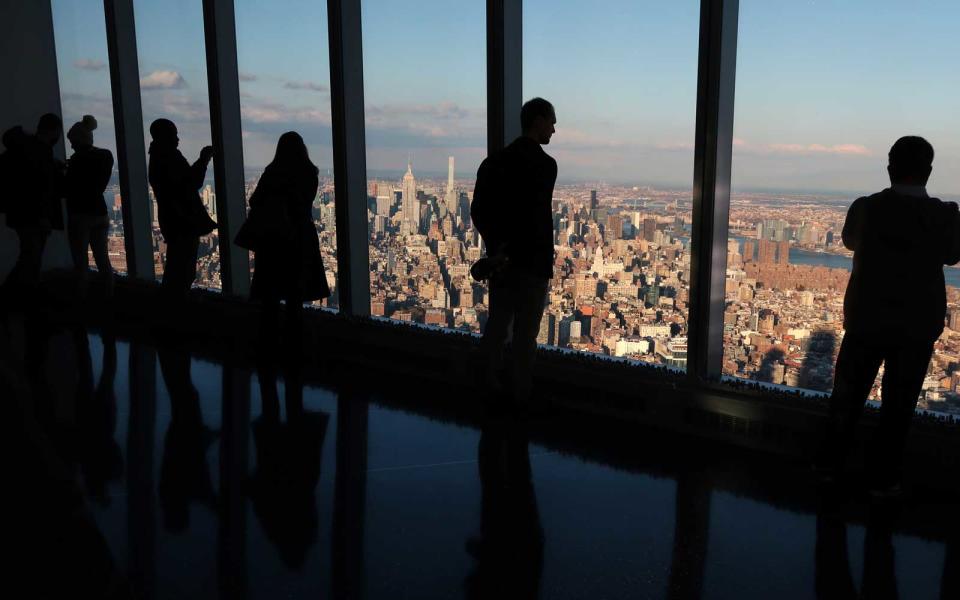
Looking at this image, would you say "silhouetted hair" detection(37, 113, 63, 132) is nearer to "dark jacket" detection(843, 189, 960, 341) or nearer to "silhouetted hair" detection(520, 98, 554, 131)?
"silhouetted hair" detection(520, 98, 554, 131)

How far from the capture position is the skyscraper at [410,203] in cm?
538

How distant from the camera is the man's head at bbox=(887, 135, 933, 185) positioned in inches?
117

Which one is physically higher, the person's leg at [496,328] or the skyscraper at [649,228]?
the skyscraper at [649,228]

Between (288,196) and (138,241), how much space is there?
3.14m

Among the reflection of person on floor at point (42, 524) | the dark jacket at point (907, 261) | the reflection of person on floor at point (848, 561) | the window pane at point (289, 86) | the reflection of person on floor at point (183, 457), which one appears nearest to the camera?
the reflection of person on floor at point (42, 524)

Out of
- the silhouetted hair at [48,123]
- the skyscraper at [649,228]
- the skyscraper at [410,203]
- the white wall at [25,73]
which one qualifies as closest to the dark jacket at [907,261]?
the skyscraper at [649,228]

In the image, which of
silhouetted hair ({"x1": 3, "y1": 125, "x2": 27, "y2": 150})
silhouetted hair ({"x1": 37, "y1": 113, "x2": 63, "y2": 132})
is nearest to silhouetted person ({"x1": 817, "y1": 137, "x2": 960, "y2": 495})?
silhouetted hair ({"x1": 37, "y1": 113, "x2": 63, "y2": 132})

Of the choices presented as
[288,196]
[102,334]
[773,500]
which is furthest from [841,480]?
[102,334]

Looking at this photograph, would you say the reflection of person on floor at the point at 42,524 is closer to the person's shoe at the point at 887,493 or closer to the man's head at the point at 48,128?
the person's shoe at the point at 887,493

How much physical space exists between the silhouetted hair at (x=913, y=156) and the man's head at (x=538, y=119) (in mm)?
1617

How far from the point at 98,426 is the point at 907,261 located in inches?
145

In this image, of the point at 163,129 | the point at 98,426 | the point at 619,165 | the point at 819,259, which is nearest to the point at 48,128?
the point at 163,129

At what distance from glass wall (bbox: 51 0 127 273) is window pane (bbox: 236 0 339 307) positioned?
1.86 metres

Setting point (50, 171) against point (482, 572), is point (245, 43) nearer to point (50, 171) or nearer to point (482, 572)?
point (50, 171)
